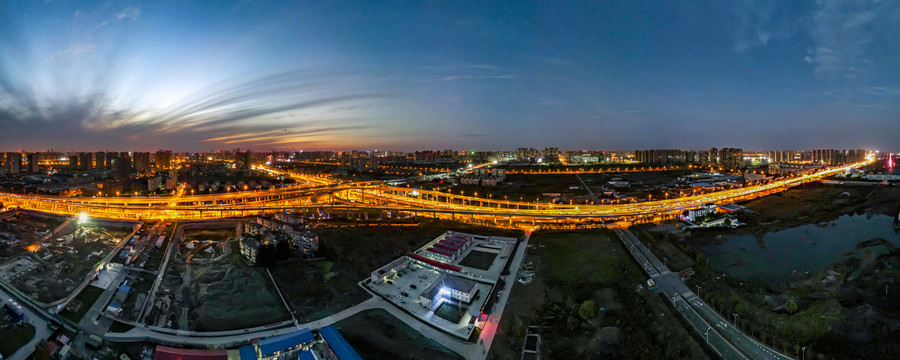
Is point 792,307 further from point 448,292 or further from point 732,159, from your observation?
point 732,159

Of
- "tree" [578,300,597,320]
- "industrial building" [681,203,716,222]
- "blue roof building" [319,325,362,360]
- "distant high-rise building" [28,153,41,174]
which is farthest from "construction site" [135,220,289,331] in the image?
"distant high-rise building" [28,153,41,174]

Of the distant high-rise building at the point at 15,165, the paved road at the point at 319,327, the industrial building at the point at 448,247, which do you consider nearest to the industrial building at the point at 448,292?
the paved road at the point at 319,327

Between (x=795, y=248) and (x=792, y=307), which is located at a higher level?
(x=795, y=248)

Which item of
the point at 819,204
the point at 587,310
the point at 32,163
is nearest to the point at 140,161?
the point at 32,163

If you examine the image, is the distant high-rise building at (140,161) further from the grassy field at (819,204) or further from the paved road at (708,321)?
the grassy field at (819,204)

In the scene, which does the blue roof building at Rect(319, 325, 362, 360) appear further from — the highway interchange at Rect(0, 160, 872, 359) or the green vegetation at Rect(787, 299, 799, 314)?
the green vegetation at Rect(787, 299, 799, 314)

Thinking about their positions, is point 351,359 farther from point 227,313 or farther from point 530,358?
point 227,313

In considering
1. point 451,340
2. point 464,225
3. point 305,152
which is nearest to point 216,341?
point 451,340
